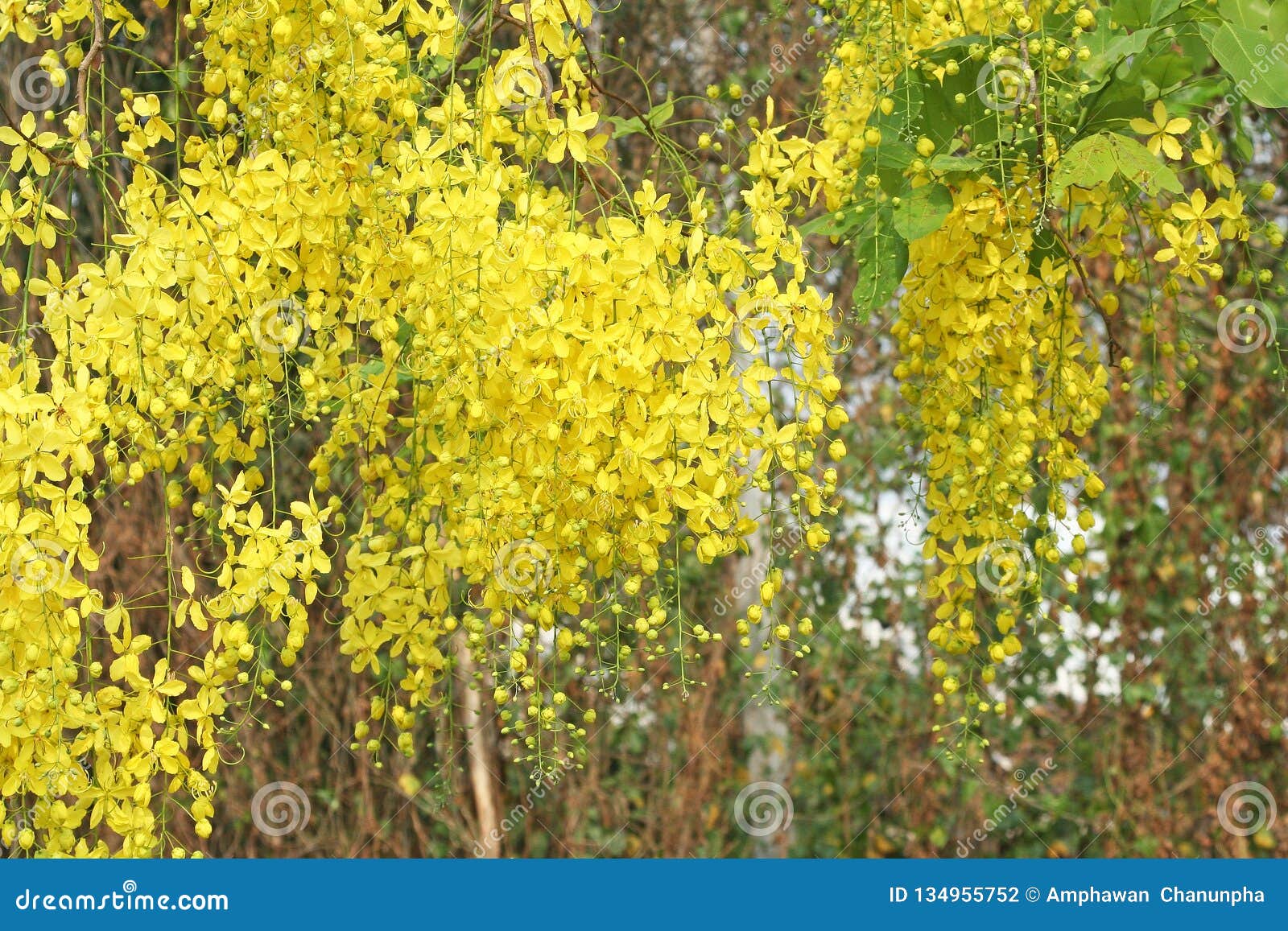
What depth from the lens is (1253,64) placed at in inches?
45.6

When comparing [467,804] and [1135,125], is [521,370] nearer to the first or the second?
[1135,125]

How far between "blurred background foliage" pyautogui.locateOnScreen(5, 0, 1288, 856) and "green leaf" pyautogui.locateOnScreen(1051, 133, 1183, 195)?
1427 mm

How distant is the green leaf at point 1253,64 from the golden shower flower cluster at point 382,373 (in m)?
0.37

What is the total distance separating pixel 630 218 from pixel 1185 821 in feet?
6.86

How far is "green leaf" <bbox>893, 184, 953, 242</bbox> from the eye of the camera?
4.08 ft

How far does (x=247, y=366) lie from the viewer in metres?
1.25

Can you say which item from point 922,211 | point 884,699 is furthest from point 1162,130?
point 884,699

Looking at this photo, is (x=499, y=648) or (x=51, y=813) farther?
(x=499, y=648)

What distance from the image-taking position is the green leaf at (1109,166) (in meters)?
1.16

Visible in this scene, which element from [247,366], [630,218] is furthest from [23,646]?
[630,218]

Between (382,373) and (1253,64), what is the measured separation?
88 cm
